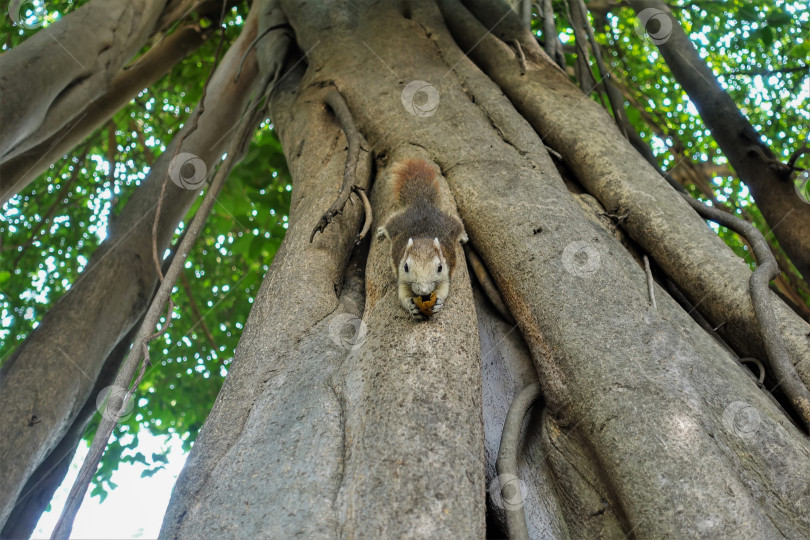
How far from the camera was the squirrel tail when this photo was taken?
286 cm

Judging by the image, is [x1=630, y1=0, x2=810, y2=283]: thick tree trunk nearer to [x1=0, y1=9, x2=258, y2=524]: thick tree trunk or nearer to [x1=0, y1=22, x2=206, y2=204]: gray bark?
[x1=0, y1=9, x2=258, y2=524]: thick tree trunk

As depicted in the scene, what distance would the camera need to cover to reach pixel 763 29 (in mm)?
4867

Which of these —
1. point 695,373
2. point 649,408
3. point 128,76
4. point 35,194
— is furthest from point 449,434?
point 35,194

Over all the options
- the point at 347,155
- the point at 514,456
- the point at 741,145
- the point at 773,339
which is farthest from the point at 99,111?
the point at 773,339

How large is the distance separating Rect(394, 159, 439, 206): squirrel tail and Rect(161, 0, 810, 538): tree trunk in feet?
0.34

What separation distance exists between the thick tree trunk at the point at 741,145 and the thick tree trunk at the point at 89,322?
3.14 m

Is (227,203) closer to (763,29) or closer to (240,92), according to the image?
(240,92)

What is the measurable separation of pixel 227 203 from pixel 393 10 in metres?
2.12

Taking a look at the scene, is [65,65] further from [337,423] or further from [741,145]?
[741,145]

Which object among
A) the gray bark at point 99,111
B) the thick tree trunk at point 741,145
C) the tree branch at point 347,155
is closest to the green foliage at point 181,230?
the gray bark at point 99,111

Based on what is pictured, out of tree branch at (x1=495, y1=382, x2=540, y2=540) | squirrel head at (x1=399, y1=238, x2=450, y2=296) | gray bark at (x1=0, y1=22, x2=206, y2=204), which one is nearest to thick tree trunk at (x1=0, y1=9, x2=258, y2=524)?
gray bark at (x1=0, y1=22, x2=206, y2=204)

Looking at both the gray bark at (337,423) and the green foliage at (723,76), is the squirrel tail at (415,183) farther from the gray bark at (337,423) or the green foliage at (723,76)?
the green foliage at (723,76)

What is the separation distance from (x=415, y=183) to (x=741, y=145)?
2101mm

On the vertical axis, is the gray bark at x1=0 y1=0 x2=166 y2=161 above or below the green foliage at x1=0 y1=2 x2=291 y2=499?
above
